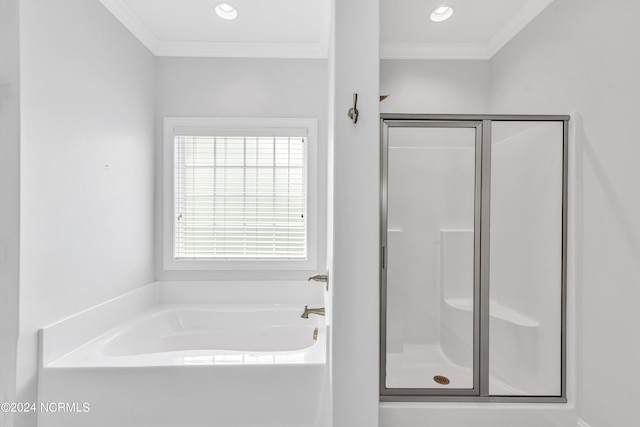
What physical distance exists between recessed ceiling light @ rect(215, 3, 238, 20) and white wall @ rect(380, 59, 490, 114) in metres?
1.15

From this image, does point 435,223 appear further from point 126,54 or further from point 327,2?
point 126,54

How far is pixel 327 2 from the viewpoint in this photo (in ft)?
6.26

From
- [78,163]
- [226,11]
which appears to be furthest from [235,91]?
[78,163]

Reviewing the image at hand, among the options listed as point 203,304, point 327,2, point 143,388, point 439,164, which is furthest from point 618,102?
point 203,304

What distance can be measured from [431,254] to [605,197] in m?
0.77

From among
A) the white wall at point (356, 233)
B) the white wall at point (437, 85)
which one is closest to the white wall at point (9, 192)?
the white wall at point (356, 233)

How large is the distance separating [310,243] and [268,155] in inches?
30.0

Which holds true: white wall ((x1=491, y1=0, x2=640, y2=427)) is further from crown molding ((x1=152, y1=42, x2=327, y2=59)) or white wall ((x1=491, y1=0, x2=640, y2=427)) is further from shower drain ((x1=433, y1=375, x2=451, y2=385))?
crown molding ((x1=152, y1=42, x2=327, y2=59))

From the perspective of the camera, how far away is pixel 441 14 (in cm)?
213

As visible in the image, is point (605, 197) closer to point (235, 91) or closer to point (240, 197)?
point (240, 197)

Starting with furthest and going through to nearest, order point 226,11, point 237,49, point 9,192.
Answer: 1. point 237,49
2. point 226,11
3. point 9,192

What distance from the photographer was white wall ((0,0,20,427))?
4.58ft

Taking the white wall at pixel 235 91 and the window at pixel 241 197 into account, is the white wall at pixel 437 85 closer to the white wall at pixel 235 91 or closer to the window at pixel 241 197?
the white wall at pixel 235 91

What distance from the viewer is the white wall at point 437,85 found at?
257cm
